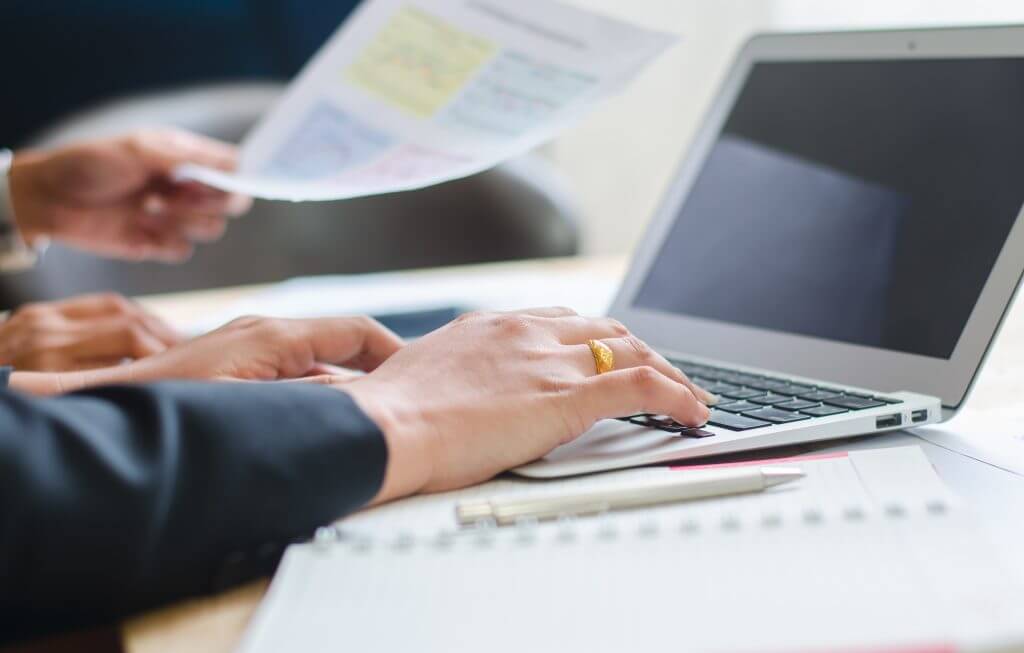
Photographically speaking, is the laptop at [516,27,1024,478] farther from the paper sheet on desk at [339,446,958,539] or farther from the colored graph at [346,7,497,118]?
the colored graph at [346,7,497,118]

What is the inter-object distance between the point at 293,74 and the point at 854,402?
215cm

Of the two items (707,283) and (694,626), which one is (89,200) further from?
(694,626)

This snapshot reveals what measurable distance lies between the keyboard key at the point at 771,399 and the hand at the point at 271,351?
0.83ft

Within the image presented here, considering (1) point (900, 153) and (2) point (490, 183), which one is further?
(2) point (490, 183)

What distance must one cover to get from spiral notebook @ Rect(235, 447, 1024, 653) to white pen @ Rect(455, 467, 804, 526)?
2 cm

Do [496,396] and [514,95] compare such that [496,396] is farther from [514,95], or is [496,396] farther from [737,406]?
[514,95]

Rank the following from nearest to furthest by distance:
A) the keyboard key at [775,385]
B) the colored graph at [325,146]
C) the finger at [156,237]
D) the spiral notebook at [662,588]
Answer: the spiral notebook at [662,588] → the keyboard key at [775,385] → the colored graph at [325,146] → the finger at [156,237]

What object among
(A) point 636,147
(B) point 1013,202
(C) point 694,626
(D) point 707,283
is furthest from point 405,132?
(A) point 636,147

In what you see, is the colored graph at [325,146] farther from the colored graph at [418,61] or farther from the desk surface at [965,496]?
the desk surface at [965,496]

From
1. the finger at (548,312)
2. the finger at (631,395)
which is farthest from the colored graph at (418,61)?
the finger at (631,395)

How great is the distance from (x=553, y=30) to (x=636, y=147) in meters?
1.60

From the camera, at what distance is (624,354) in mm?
664

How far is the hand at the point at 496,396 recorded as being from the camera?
0.56 meters

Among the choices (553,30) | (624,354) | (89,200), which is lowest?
(89,200)
